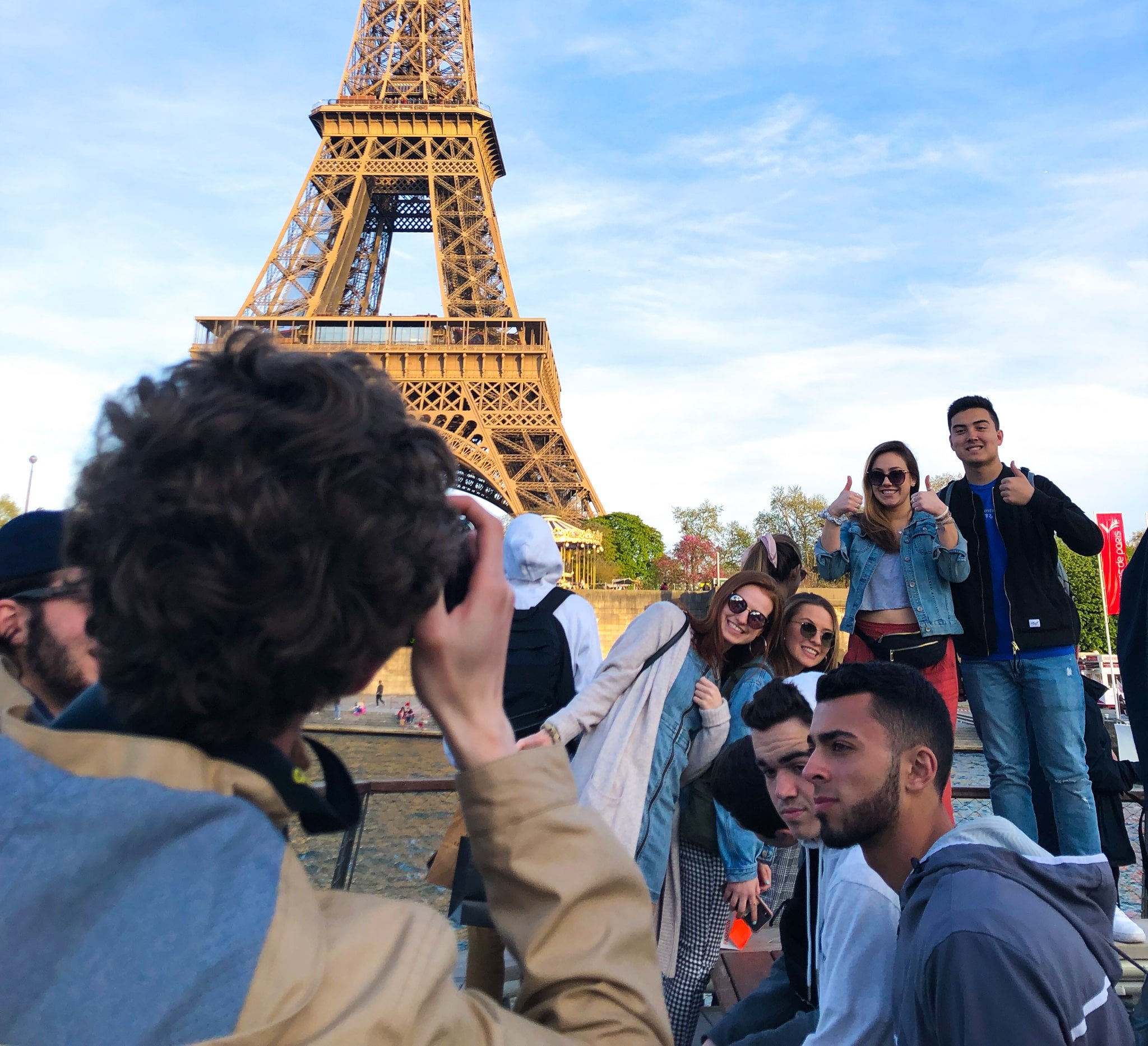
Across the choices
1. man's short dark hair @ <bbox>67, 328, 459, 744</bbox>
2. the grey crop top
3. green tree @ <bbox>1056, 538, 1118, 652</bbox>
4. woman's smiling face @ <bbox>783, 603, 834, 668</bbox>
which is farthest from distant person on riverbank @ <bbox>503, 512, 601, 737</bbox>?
green tree @ <bbox>1056, 538, 1118, 652</bbox>

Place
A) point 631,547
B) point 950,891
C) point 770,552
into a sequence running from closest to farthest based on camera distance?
point 950,891, point 770,552, point 631,547

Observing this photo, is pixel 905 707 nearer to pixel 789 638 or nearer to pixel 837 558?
pixel 789 638

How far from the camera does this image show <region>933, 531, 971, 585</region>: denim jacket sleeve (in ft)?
13.0

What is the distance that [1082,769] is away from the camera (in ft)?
12.2

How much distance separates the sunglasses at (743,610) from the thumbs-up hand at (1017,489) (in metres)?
1.35

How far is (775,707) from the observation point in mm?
2889

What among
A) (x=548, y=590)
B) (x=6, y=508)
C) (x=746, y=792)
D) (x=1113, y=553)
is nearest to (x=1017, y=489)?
(x=746, y=792)

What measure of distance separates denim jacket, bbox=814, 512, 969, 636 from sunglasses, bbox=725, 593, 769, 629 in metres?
0.70

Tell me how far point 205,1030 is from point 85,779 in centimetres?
20

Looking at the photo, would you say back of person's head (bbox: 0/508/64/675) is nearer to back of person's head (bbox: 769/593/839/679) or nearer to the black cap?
the black cap

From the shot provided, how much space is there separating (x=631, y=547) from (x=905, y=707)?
37.8 metres

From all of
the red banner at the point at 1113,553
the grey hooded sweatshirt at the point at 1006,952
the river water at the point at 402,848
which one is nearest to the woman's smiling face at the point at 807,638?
the river water at the point at 402,848

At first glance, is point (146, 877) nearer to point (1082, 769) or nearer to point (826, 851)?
point (826, 851)

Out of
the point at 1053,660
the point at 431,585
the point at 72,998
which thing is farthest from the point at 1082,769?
the point at 72,998
